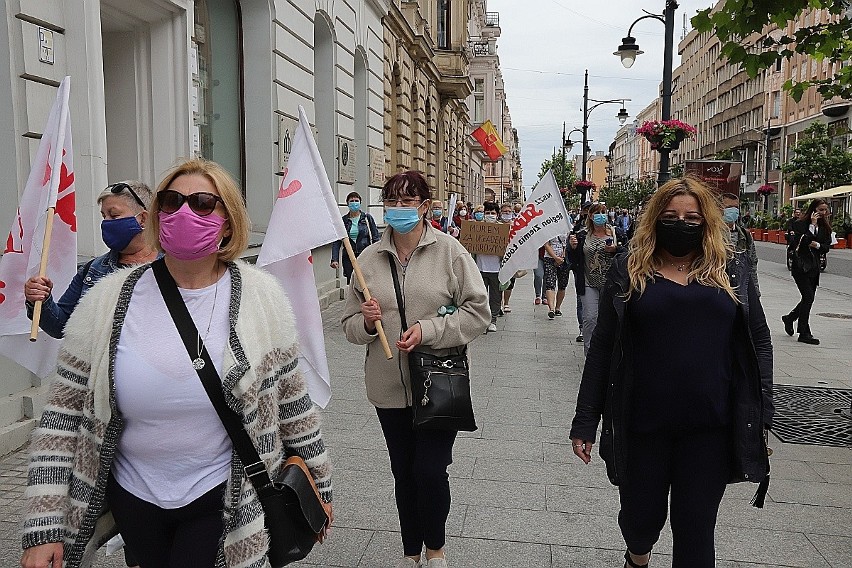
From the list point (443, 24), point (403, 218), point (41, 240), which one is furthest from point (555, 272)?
point (443, 24)

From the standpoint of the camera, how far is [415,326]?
11.7ft

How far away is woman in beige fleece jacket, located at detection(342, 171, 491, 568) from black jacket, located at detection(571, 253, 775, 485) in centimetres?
62

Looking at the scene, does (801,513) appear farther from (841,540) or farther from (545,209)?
(545,209)

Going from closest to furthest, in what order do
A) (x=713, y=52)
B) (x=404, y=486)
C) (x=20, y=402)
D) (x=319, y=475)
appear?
(x=319, y=475) < (x=404, y=486) < (x=20, y=402) < (x=713, y=52)

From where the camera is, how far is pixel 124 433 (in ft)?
7.60

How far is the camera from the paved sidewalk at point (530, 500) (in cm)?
410

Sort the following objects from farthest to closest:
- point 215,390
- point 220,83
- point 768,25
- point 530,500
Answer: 1. point 220,83
2. point 768,25
3. point 530,500
4. point 215,390

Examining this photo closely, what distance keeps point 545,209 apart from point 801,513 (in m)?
6.64

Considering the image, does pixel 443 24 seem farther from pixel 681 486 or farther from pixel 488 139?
pixel 681 486

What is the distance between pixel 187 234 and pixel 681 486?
2125 millimetres

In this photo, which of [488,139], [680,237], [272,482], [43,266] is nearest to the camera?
[272,482]

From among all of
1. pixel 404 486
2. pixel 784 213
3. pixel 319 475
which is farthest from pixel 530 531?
pixel 784 213

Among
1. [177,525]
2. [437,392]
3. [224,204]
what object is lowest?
[177,525]

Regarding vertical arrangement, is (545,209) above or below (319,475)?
above
